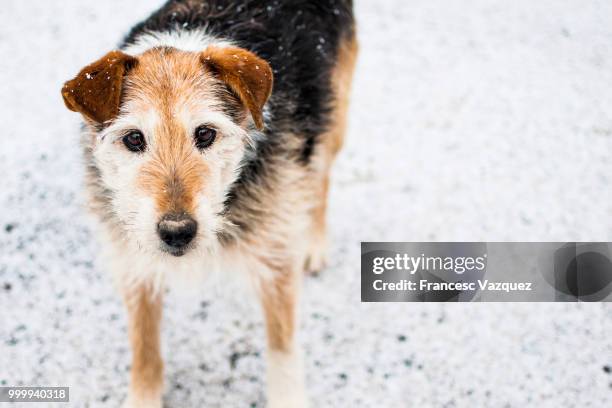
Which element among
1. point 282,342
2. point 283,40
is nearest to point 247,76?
point 283,40

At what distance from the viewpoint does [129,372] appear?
120 inches

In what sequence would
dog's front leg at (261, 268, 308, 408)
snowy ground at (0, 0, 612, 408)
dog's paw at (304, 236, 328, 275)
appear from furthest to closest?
dog's paw at (304, 236, 328, 275)
snowy ground at (0, 0, 612, 408)
dog's front leg at (261, 268, 308, 408)

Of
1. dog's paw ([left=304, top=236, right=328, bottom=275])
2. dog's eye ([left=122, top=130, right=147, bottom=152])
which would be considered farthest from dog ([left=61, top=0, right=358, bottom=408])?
dog's paw ([left=304, top=236, right=328, bottom=275])

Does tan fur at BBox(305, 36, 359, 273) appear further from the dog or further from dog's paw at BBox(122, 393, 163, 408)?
dog's paw at BBox(122, 393, 163, 408)

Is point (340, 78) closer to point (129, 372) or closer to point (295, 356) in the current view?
point (295, 356)

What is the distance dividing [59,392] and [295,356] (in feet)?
4.06

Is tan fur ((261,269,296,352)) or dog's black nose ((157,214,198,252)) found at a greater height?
dog's black nose ((157,214,198,252))

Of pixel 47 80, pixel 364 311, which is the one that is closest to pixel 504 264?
pixel 364 311

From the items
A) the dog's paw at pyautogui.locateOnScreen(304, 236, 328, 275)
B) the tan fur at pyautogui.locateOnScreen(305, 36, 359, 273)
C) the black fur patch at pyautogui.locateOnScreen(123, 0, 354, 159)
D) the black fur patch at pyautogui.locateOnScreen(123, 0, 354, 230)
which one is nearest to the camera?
the black fur patch at pyautogui.locateOnScreen(123, 0, 354, 230)

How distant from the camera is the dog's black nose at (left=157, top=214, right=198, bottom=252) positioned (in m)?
1.96

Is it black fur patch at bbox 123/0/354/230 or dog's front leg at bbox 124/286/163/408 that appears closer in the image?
black fur patch at bbox 123/0/354/230

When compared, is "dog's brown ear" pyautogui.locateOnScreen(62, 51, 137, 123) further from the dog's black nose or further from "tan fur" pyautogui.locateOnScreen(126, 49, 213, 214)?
the dog's black nose

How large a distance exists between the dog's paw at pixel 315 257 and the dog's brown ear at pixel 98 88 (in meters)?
1.84

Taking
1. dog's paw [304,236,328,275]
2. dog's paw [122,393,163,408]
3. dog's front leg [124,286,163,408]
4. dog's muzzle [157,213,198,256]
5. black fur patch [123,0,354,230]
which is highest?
black fur patch [123,0,354,230]
